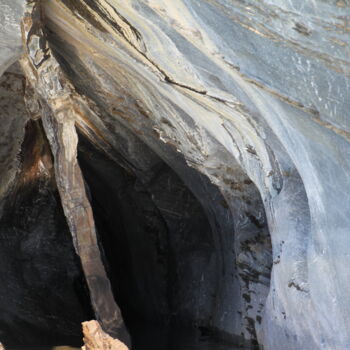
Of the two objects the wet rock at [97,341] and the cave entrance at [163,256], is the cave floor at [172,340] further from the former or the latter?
the wet rock at [97,341]

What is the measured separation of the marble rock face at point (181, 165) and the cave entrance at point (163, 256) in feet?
0.07

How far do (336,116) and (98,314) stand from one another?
3018 millimetres

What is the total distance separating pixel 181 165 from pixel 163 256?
5.46 feet

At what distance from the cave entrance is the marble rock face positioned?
0.02 m

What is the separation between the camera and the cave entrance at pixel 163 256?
681 centimetres

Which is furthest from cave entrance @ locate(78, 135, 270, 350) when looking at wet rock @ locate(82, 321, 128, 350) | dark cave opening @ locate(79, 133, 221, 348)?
wet rock @ locate(82, 321, 128, 350)

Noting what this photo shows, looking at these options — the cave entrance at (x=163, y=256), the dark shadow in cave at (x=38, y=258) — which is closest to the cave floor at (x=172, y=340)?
the cave entrance at (x=163, y=256)

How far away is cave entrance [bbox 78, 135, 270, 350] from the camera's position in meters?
6.81

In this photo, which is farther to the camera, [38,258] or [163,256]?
[38,258]

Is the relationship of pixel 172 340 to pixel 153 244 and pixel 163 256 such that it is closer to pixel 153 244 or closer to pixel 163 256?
pixel 163 256

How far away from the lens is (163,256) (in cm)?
812

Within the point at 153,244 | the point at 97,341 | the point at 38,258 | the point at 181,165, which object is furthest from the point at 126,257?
the point at 97,341

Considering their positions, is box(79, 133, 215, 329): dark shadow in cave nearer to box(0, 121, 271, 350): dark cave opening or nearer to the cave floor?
box(0, 121, 271, 350): dark cave opening

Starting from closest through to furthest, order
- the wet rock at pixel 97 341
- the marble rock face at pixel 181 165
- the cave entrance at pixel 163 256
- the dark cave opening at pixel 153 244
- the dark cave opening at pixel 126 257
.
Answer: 1. the marble rock face at pixel 181 165
2. the wet rock at pixel 97 341
3. the cave entrance at pixel 163 256
4. the dark cave opening at pixel 126 257
5. the dark cave opening at pixel 153 244
